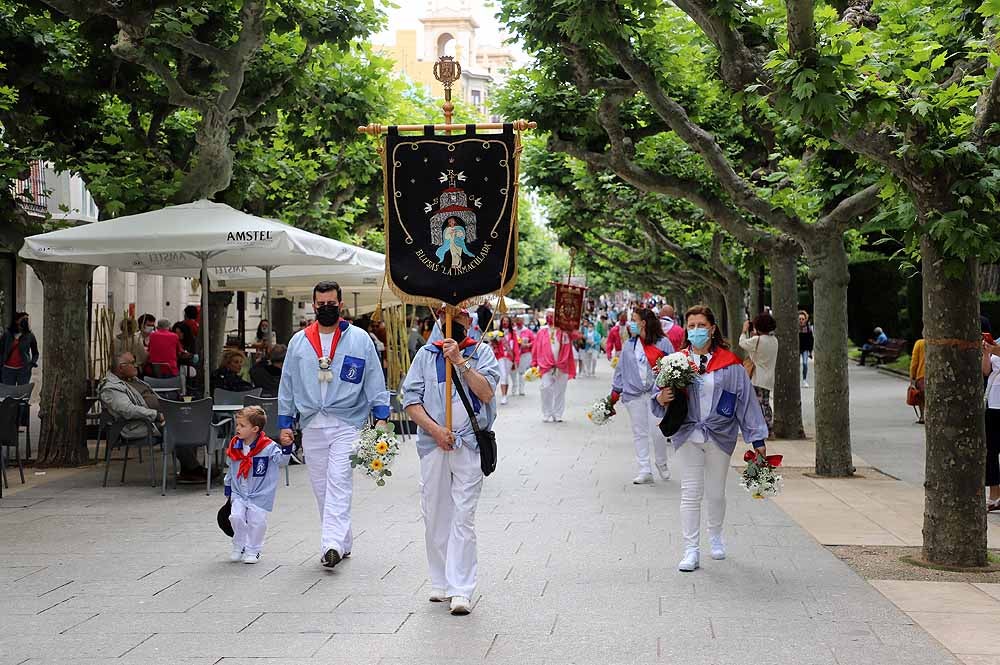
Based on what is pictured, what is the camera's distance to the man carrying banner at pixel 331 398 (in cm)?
815

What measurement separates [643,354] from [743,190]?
2.21 metres

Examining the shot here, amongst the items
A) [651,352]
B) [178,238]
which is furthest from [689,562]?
[178,238]

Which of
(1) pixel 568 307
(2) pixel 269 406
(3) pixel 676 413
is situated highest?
(1) pixel 568 307

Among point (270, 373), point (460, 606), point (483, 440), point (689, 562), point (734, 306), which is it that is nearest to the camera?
point (460, 606)

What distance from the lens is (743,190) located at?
523 inches

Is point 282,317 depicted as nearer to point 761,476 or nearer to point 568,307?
point 568,307

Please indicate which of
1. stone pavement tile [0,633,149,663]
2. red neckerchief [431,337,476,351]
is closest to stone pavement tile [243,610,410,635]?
stone pavement tile [0,633,149,663]

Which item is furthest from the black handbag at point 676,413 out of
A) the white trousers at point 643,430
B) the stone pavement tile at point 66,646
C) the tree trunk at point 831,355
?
the tree trunk at point 831,355

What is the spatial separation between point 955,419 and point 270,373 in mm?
8361

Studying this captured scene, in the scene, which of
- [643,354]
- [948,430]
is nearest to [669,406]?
[948,430]

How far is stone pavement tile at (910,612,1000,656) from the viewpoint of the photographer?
6.14m

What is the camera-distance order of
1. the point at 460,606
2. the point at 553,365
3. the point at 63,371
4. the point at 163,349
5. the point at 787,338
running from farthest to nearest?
1. the point at 553,365
2. the point at 787,338
3. the point at 163,349
4. the point at 63,371
5. the point at 460,606

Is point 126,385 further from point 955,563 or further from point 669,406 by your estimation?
point 955,563

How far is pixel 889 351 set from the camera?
35.6 m
